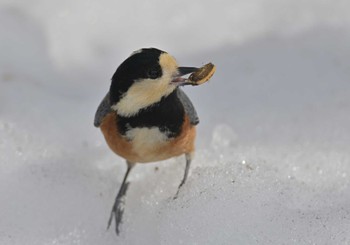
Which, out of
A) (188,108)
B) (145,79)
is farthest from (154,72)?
(188,108)

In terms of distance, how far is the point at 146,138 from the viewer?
12.6 feet

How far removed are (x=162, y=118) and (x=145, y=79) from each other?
29 cm

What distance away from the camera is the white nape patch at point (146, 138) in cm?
383

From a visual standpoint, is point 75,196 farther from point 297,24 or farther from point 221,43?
point 297,24

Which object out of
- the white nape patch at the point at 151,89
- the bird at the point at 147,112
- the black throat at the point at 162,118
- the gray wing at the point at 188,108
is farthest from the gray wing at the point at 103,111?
the gray wing at the point at 188,108

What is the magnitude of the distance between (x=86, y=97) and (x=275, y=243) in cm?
223

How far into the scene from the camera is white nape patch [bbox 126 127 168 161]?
12.6ft

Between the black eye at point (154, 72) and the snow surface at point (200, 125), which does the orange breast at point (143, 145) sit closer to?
the snow surface at point (200, 125)

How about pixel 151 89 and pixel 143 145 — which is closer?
pixel 151 89

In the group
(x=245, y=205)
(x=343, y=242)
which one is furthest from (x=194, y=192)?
(x=343, y=242)

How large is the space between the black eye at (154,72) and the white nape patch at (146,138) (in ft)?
1.10

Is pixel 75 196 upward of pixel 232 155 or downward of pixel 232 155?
upward

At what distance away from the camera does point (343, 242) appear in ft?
11.3

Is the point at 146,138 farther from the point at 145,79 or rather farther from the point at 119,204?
the point at 119,204
